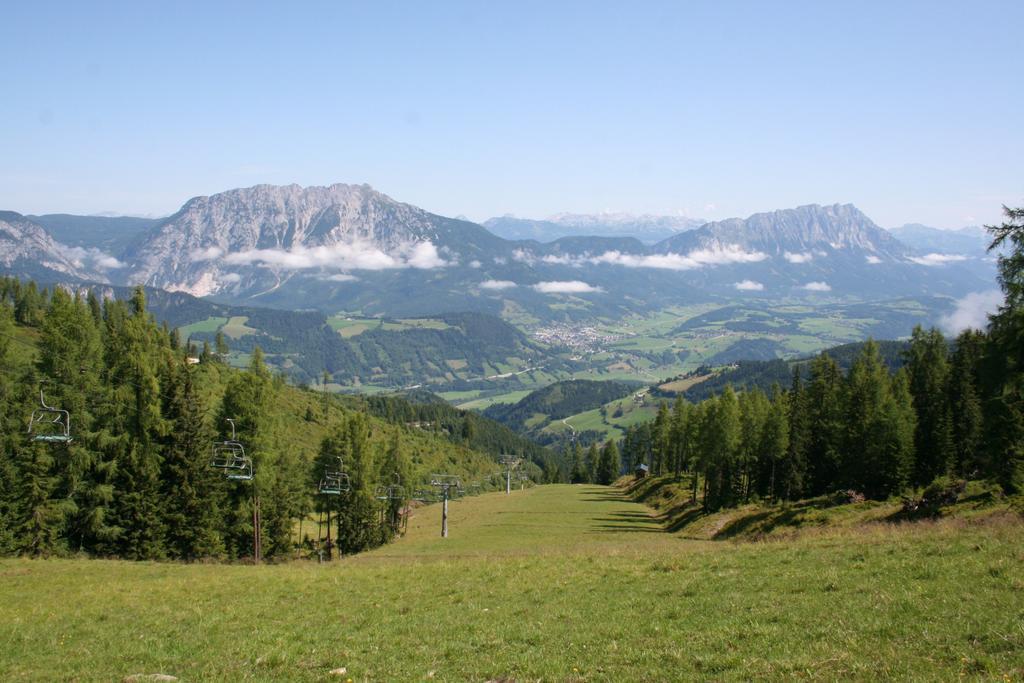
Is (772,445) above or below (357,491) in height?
above

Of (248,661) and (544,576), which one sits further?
(544,576)

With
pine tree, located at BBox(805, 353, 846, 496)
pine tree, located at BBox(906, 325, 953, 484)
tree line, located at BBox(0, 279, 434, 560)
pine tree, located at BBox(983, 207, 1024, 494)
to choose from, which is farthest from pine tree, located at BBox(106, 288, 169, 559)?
pine tree, located at BBox(906, 325, 953, 484)

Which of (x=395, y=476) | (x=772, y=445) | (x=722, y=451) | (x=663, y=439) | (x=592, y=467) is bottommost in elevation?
(x=592, y=467)

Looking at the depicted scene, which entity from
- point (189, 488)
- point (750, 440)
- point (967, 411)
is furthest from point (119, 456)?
point (967, 411)

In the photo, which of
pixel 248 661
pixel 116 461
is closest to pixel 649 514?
pixel 116 461

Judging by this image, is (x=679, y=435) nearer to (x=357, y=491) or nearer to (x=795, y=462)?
(x=795, y=462)

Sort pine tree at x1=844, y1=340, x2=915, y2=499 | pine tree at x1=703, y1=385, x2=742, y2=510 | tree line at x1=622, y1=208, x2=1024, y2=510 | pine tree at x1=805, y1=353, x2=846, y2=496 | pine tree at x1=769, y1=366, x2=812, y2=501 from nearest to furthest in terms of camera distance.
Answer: tree line at x1=622, y1=208, x2=1024, y2=510 < pine tree at x1=844, y1=340, x2=915, y2=499 < pine tree at x1=805, y1=353, x2=846, y2=496 < pine tree at x1=769, y1=366, x2=812, y2=501 < pine tree at x1=703, y1=385, x2=742, y2=510

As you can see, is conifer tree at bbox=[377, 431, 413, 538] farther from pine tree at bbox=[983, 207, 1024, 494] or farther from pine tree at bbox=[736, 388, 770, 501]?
pine tree at bbox=[983, 207, 1024, 494]

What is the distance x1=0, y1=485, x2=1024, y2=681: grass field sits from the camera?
14.1 m

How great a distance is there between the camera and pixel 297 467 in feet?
231

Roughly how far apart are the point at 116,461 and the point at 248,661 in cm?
3371

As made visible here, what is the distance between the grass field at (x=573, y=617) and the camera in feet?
46.2

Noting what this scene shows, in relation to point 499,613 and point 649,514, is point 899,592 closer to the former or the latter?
point 499,613

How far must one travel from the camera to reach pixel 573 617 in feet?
64.2
